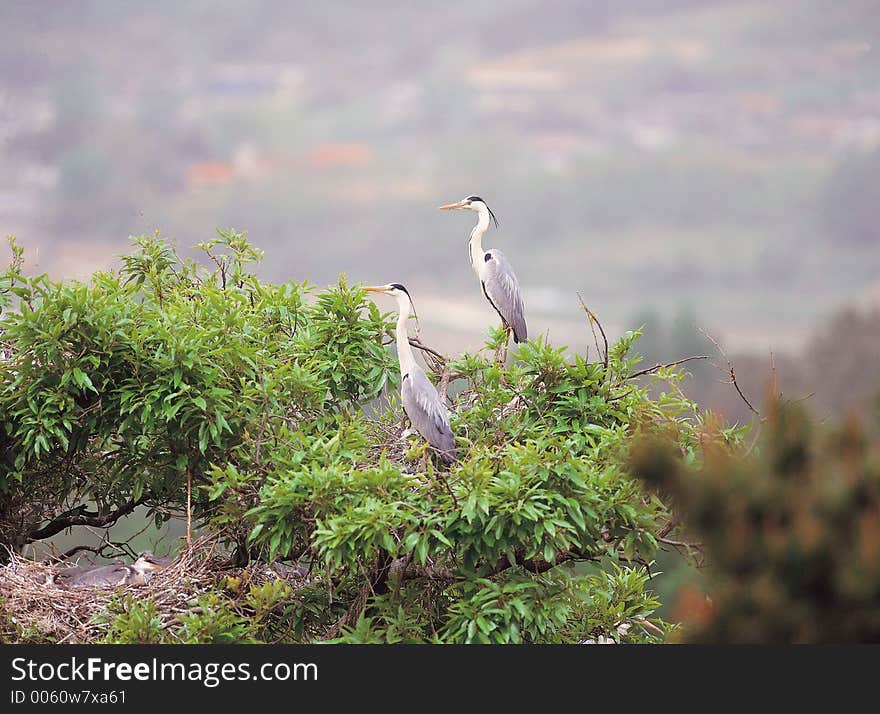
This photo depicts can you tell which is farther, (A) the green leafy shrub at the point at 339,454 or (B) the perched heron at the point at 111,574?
(B) the perched heron at the point at 111,574

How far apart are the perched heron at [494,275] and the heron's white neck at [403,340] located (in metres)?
1.33

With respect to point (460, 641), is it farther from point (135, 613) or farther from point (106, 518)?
point (106, 518)

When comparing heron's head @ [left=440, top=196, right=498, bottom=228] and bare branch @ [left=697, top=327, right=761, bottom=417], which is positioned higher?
heron's head @ [left=440, top=196, right=498, bottom=228]

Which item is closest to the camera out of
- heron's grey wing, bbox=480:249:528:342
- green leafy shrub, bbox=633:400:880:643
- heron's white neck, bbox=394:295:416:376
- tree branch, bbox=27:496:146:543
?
green leafy shrub, bbox=633:400:880:643

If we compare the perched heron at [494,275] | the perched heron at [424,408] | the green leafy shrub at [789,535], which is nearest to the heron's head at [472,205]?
the perched heron at [494,275]

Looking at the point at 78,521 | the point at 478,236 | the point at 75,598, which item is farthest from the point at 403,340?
the point at 78,521

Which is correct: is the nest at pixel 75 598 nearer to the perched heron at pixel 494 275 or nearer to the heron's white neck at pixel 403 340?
the heron's white neck at pixel 403 340

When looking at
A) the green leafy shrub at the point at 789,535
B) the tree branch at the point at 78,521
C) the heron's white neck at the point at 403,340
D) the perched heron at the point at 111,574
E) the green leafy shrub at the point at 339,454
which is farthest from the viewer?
the tree branch at the point at 78,521

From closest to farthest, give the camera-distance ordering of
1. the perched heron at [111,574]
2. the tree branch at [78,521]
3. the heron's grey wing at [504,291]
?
the perched heron at [111,574]
the tree branch at [78,521]
the heron's grey wing at [504,291]

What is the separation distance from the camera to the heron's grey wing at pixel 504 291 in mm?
8523

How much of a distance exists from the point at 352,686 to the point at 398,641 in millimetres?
1222

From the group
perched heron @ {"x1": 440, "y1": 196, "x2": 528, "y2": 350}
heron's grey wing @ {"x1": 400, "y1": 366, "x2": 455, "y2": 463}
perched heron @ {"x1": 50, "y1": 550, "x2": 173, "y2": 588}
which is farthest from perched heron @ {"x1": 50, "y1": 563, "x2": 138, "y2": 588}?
perched heron @ {"x1": 440, "y1": 196, "x2": 528, "y2": 350}

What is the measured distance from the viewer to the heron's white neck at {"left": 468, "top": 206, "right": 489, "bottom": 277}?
8.87m

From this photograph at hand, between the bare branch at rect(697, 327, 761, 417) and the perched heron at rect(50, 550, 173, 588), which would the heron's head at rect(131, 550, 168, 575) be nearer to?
the perched heron at rect(50, 550, 173, 588)
